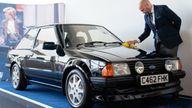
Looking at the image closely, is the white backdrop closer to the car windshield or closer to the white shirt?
the car windshield

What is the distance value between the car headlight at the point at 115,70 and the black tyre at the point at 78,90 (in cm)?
36

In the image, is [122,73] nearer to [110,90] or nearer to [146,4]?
[110,90]

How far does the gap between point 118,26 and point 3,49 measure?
3060 millimetres

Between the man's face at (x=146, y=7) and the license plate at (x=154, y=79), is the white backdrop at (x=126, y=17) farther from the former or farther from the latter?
the license plate at (x=154, y=79)

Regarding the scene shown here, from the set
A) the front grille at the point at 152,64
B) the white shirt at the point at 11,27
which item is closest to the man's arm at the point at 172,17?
the front grille at the point at 152,64

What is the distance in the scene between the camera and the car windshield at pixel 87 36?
5.54 m

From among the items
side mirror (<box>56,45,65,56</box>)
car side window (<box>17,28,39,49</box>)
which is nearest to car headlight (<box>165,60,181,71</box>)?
side mirror (<box>56,45,65,56</box>)

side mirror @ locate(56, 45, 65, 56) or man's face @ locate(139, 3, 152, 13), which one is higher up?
man's face @ locate(139, 3, 152, 13)

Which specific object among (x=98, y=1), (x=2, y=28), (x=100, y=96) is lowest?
(x=100, y=96)

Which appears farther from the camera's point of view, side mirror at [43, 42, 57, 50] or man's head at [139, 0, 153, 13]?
man's head at [139, 0, 153, 13]

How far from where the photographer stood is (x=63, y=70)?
5.22 m

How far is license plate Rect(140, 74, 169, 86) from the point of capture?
4.64m

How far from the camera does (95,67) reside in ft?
15.1

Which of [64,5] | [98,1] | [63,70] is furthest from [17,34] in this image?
[63,70]
